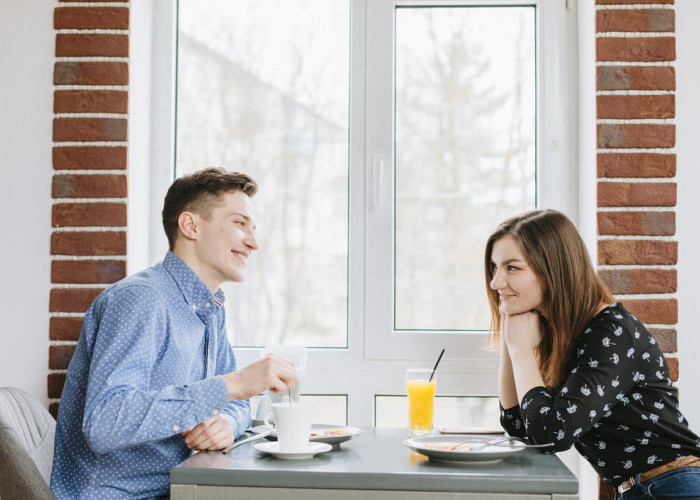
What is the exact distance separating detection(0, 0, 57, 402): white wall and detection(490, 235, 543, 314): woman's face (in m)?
1.24

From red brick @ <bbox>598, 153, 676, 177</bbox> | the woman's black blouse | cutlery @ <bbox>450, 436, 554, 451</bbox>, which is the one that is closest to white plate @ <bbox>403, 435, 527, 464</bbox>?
cutlery @ <bbox>450, 436, 554, 451</bbox>

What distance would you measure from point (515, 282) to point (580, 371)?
29 centimetres

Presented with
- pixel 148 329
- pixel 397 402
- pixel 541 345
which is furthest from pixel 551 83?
pixel 148 329

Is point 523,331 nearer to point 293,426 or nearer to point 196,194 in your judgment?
point 293,426

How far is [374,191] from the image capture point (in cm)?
247

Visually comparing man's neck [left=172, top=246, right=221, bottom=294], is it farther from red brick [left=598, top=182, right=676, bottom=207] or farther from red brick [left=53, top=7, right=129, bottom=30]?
red brick [left=598, top=182, right=676, bottom=207]

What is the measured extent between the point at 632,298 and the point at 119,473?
139 cm

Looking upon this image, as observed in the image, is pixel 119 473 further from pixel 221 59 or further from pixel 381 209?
pixel 221 59

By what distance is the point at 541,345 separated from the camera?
79.0 inches

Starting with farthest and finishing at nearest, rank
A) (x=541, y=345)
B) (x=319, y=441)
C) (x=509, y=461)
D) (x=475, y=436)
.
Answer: (x=541, y=345) → (x=475, y=436) → (x=319, y=441) → (x=509, y=461)

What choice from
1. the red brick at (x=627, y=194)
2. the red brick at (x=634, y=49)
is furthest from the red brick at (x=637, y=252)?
the red brick at (x=634, y=49)

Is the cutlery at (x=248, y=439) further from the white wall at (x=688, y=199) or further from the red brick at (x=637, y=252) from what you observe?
the white wall at (x=688, y=199)

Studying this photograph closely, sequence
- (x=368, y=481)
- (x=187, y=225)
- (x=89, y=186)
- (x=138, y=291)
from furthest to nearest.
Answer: (x=89, y=186) → (x=187, y=225) → (x=138, y=291) → (x=368, y=481)

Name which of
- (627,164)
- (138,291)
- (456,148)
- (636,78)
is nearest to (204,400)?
(138,291)
